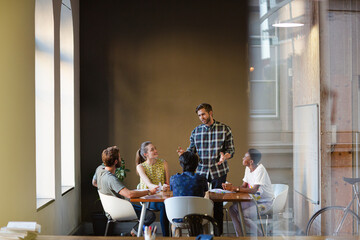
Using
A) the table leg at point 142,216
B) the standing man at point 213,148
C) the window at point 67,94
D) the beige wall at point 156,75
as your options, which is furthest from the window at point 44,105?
the standing man at point 213,148

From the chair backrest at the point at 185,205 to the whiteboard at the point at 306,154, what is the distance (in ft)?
7.63

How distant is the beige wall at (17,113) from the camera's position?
3.46 meters

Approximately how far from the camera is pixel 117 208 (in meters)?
4.62

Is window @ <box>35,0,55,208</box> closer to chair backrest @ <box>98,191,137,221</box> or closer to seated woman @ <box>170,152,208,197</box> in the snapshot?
chair backrest @ <box>98,191,137,221</box>

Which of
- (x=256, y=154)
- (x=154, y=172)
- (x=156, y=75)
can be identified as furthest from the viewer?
(x=156, y=75)

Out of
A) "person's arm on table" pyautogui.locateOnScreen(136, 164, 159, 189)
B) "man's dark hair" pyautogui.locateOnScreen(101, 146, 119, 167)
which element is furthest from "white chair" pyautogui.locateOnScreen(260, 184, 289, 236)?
"person's arm on table" pyautogui.locateOnScreen(136, 164, 159, 189)

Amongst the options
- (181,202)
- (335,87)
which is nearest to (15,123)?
(181,202)

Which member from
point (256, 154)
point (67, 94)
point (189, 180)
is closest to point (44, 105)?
point (67, 94)

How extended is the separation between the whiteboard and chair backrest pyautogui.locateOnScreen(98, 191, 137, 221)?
315 centimetres

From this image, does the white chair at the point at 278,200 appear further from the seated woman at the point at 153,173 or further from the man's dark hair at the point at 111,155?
the seated woman at the point at 153,173

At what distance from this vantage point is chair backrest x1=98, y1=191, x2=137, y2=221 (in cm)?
460

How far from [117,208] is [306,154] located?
323 cm

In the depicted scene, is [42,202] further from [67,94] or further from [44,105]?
[67,94]

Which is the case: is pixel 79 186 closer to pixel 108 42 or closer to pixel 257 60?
pixel 108 42
